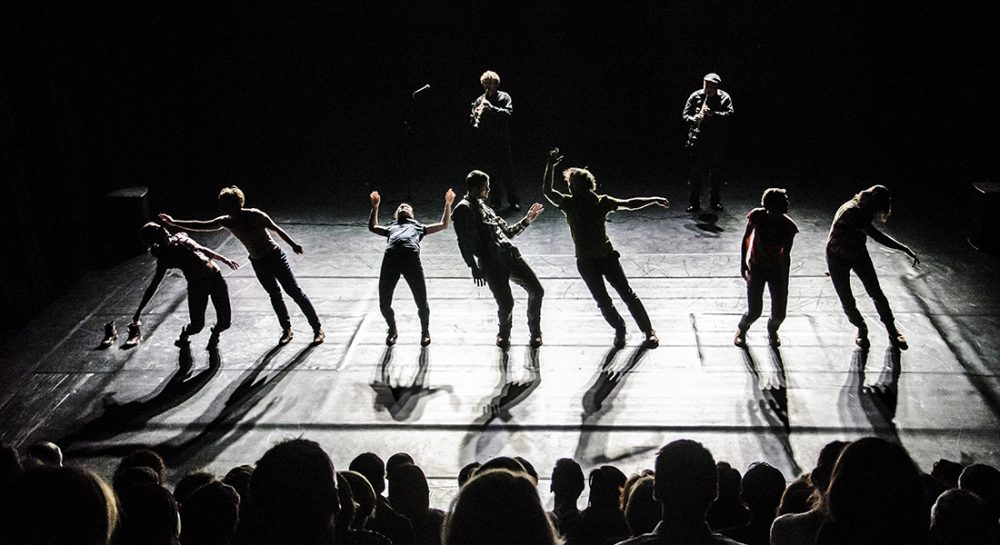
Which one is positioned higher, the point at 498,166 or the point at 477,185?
the point at 477,185

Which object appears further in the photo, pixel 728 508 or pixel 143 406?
pixel 143 406

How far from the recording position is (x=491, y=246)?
665 cm

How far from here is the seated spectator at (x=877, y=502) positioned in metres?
2.49

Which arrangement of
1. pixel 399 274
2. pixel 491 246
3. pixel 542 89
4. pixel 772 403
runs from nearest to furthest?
pixel 772 403 < pixel 491 246 < pixel 399 274 < pixel 542 89

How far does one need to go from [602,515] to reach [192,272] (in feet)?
15.8

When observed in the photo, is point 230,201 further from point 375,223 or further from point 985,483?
point 985,483

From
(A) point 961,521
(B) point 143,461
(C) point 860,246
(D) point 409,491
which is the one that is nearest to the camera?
(A) point 961,521

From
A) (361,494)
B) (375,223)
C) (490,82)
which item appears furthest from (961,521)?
(490,82)

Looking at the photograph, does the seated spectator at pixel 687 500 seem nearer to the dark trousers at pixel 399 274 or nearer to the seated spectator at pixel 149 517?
the seated spectator at pixel 149 517

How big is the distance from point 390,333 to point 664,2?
8.74 meters

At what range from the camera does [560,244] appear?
381 inches

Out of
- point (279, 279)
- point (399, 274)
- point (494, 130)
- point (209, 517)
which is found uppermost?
point (494, 130)

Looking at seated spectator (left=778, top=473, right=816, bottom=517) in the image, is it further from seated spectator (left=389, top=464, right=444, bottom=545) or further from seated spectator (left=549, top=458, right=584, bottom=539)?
seated spectator (left=389, top=464, right=444, bottom=545)

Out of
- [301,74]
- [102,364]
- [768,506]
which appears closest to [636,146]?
[301,74]
